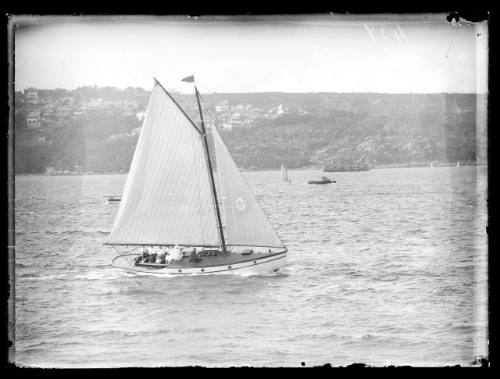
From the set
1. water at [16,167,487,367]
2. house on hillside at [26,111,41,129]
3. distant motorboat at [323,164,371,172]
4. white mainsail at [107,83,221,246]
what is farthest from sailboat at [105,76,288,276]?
house on hillside at [26,111,41,129]

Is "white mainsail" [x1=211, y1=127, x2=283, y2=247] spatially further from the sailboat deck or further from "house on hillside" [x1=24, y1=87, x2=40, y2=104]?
"house on hillside" [x1=24, y1=87, x2=40, y2=104]

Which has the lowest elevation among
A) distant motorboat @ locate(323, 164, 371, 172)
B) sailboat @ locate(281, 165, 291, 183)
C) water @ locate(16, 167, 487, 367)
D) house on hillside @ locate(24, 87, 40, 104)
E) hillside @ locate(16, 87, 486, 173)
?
water @ locate(16, 167, 487, 367)

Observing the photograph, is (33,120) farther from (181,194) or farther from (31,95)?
(181,194)

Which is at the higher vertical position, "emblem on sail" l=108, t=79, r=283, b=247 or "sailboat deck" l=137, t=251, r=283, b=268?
"emblem on sail" l=108, t=79, r=283, b=247

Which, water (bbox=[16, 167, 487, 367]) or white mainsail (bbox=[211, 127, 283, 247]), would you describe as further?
white mainsail (bbox=[211, 127, 283, 247])

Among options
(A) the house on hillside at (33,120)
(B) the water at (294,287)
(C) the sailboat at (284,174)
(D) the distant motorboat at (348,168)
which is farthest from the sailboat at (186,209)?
(A) the house on hillside at (33,120)

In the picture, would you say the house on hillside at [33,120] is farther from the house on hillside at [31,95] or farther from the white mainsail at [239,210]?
the white mainsail at [239,210]

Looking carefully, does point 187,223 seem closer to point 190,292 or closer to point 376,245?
point 190,292

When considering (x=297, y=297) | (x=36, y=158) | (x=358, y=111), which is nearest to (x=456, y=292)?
(x=297, y=297)
